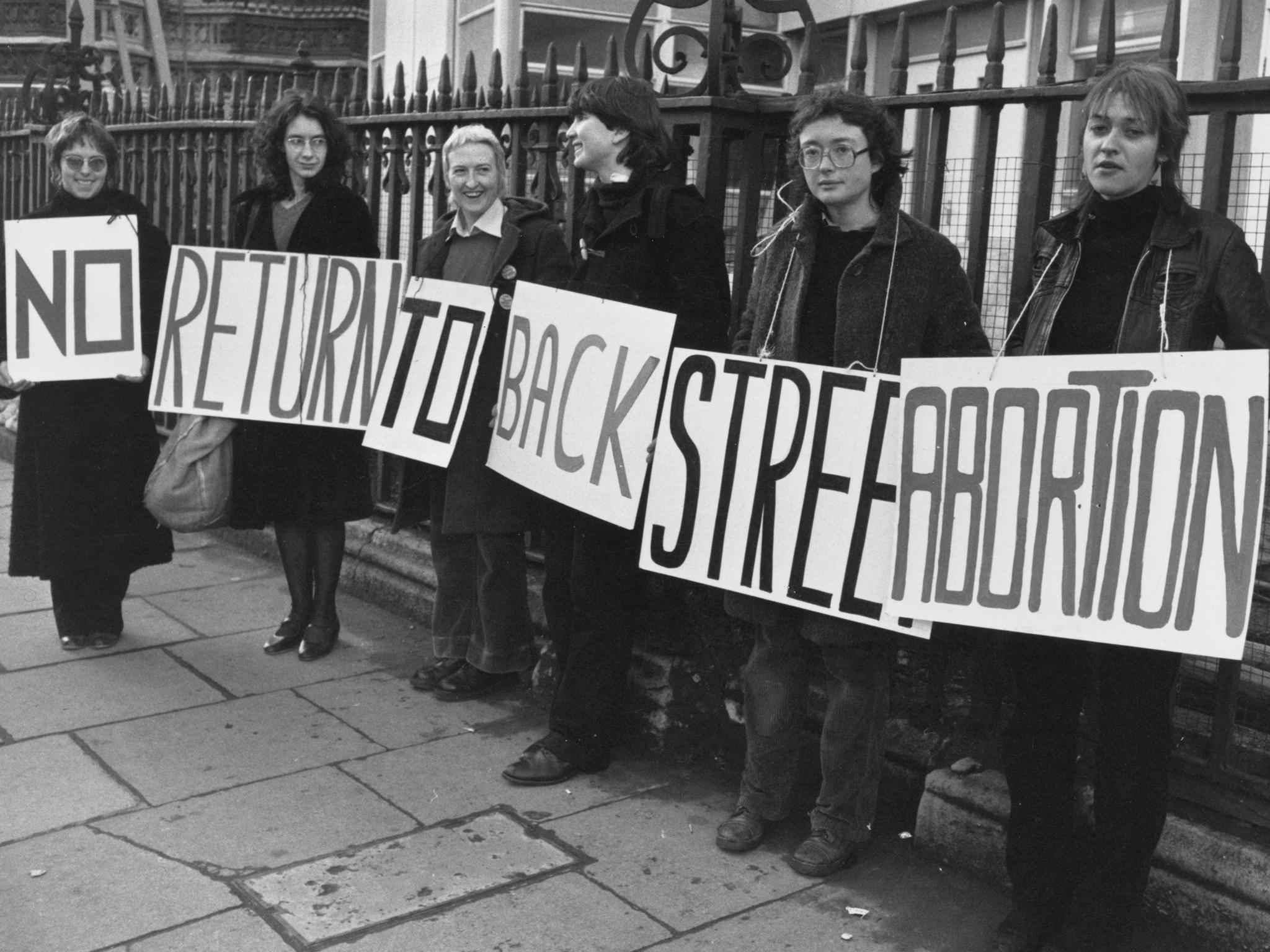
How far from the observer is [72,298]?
17.4 feet

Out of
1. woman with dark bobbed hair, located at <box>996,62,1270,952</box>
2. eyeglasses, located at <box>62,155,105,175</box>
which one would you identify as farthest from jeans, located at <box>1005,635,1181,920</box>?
eyeglasses, located at <box>62,155,105,175</box>

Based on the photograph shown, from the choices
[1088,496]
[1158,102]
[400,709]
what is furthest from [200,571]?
[1158,102]

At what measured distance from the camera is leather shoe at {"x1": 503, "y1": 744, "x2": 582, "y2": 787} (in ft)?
13.6

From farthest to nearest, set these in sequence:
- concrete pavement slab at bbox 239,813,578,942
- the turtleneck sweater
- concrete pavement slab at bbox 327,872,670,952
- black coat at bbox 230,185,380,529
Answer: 1. black coat at bbox 230,185,380,529
2. concrete pavement slab at bbox 239,813,578,942
3. concrete pavement slab at bbox 327,872,670,952
4. the turtleneck sweater

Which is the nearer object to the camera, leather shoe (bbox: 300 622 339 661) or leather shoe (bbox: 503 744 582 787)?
leather shoe (bbox: 503 744 582 787)

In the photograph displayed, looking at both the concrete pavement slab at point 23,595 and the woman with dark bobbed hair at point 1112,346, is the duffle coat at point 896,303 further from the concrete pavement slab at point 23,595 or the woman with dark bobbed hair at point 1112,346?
the concrete pavement slab at point 23,595

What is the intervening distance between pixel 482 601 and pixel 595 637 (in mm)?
737

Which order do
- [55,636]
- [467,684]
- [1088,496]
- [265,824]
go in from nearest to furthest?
1. [1088,496]
2. [265,824]
3. [467,684]
4. [55,636]

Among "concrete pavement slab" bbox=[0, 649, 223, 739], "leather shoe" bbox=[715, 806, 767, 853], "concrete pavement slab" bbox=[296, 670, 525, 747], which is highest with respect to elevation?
"leather shoe" bbox=[715, 806, 767, 853]

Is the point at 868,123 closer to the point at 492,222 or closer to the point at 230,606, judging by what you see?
the point at 492,222

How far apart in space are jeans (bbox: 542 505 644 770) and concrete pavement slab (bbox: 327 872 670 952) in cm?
77

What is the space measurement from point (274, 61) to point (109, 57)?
314cm

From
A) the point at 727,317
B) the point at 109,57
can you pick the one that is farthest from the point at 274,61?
the point at 727,317

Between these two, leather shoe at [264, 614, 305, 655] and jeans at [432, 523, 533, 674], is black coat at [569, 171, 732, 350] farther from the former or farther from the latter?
leather shoe at [264, 614, 305, 655]
